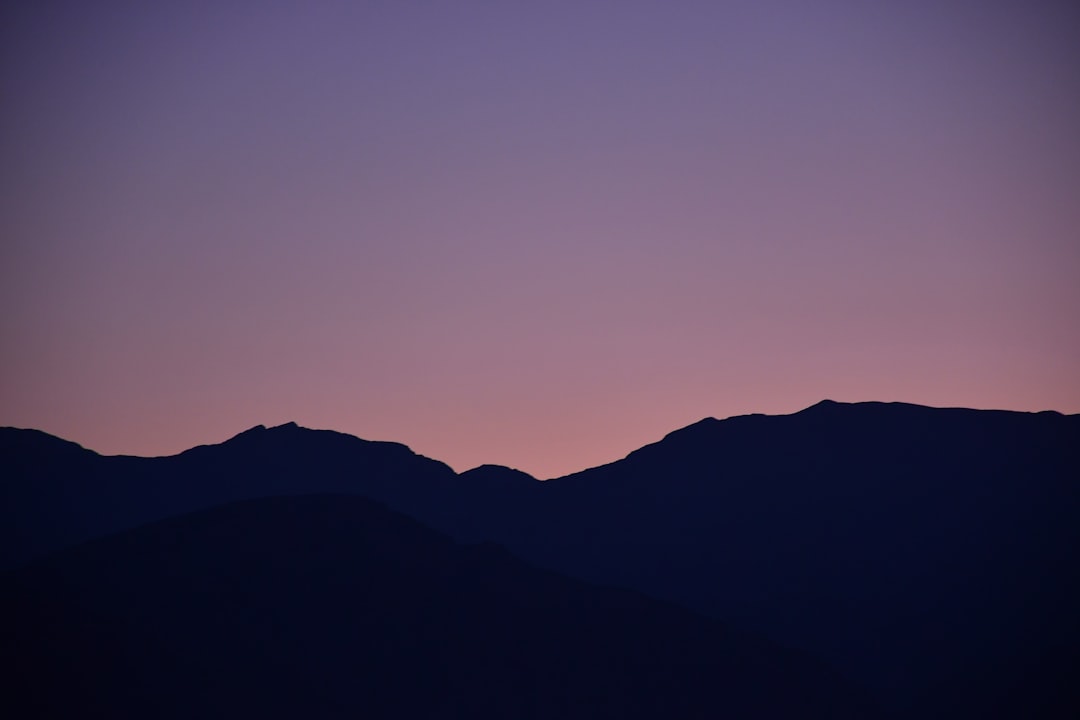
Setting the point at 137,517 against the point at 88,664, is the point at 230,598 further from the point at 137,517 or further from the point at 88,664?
the point at 137,517

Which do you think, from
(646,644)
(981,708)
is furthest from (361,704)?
(981,708)

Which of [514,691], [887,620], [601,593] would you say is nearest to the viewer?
[514,691]

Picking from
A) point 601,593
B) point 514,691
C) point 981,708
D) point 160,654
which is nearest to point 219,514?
point 160,654

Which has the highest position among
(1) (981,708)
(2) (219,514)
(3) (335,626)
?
(2) (219,514)

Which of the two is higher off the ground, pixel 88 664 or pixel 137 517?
pixel 137 517

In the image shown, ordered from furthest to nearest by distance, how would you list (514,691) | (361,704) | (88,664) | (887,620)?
(887,620)
(514,691)
(361,704)
(88,664)

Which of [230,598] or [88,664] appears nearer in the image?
[88,664]

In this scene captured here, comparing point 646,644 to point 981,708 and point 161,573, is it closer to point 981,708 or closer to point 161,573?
point 981,708
